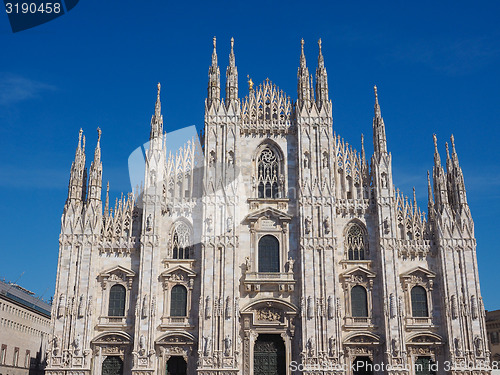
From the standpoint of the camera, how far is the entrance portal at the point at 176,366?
3922 centimetres

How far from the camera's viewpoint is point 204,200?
41750 millimetres

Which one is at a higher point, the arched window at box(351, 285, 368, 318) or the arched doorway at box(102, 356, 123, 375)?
the arched window at box(351, 285, 368, 318)

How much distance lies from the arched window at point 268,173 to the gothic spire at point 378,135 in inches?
279

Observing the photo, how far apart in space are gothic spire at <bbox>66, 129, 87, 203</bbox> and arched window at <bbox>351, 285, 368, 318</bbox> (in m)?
19.7

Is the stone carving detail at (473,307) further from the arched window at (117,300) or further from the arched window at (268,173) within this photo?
the arched window at (117,300)

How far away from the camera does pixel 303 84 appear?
146 ft

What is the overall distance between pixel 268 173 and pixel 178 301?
1094 cm

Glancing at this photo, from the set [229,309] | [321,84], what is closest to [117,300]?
[229,309]

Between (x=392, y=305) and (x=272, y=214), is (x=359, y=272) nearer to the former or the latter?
(x=392, y=305)

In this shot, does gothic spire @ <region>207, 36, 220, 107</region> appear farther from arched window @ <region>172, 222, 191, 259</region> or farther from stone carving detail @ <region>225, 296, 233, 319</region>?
stone carving detail @ <region>225, 296, 233, 319</region>

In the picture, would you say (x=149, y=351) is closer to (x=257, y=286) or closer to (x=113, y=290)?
(x=113, y=290)

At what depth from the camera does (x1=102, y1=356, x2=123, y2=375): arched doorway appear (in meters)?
39.1

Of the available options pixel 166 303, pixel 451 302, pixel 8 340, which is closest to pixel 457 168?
pixel 451 302

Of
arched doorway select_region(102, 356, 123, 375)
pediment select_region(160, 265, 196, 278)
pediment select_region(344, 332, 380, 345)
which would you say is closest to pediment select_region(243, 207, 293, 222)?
pediment select_region(160, 265, 196, 278)
